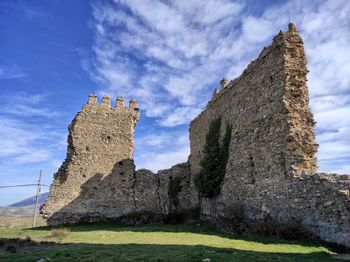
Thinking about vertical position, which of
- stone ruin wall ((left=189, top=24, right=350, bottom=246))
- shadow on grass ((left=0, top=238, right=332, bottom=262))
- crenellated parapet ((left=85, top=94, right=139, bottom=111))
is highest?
crenellated parapet ((left=85, top=94, right=139, bottom=111))

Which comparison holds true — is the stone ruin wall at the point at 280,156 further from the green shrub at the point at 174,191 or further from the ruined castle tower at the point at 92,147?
the ruined castle tower at the point at 92,147

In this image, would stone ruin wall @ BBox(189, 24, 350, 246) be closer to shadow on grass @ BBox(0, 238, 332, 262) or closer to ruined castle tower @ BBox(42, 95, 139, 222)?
shadow on grass @ BBox(0, 238, 332, 262)

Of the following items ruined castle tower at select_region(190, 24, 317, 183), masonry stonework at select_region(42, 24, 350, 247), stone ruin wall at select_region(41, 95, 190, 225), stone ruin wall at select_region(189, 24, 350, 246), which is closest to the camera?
stone ruin wall at select_region(189, 24, 350, 246)

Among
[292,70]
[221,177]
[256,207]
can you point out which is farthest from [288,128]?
[221,177]

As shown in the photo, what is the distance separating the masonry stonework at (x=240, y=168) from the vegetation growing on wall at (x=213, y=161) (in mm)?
533

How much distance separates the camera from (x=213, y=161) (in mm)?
18453

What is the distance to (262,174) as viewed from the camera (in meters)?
13.6

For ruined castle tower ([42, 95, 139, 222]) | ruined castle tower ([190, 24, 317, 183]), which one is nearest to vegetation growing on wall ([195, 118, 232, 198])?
ruined castle tower ([190, 24, 317, 183])

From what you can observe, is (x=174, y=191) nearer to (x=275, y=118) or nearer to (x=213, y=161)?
(x=213, y=161)

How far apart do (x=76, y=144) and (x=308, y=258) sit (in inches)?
638

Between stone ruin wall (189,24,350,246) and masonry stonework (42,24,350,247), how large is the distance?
0.11 ft

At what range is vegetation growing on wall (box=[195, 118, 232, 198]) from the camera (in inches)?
695

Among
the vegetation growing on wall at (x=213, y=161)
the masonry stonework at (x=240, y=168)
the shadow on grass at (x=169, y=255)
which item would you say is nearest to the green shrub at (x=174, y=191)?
the masonry stonework at (x=240, y=168)

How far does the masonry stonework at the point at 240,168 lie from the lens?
10992 mm
